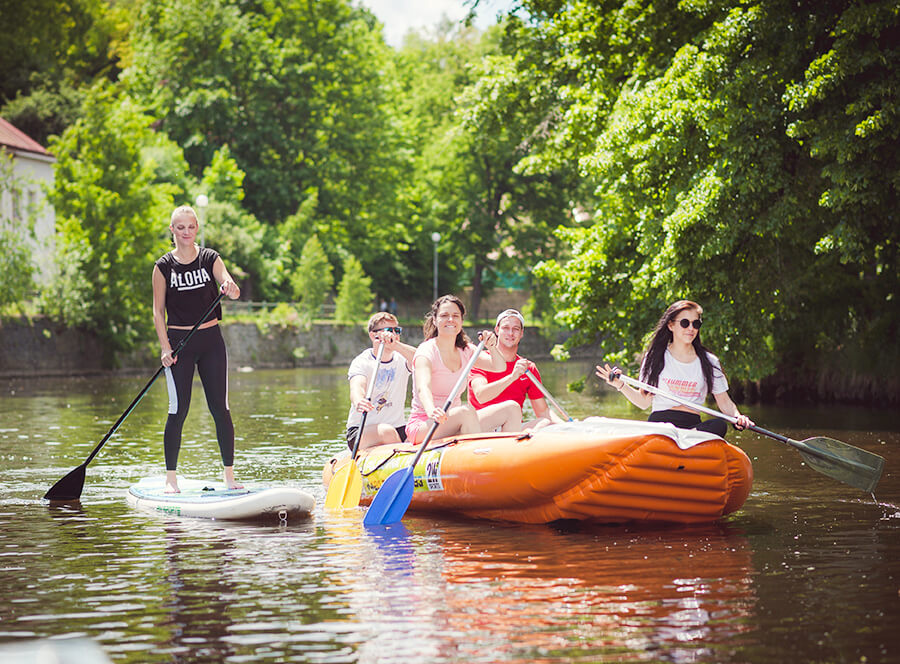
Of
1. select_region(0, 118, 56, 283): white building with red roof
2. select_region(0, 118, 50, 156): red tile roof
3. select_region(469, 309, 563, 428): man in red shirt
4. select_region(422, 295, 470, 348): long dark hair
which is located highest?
select_region(0, 118, 50, 156): red tile roof

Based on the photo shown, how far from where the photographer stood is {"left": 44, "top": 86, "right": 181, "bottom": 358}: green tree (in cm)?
3503

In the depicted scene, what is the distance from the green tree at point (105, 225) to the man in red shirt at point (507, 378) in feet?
90.0

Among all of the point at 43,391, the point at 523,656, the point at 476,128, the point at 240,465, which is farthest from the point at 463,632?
the point at 43,391

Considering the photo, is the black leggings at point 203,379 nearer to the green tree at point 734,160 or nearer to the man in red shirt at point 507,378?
the man in red shirt at point 507,378

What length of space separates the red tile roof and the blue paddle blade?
34.9 metres

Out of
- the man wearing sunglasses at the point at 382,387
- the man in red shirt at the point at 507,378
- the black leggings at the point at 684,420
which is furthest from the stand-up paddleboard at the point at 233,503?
the black leggings at the point at 684,420

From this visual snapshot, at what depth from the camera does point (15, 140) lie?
4097 centimetres

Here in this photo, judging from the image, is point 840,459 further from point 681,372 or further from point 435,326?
point 435,326

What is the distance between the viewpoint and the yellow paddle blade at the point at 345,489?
932 cm

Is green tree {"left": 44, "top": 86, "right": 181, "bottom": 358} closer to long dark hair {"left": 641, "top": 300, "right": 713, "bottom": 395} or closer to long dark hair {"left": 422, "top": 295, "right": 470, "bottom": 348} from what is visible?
long dark hair {"left": 422, "top": 295, "right": 470, "bottom": 348}

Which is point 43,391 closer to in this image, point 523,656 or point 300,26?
point 523,656

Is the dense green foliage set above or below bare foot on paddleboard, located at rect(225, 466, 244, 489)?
above

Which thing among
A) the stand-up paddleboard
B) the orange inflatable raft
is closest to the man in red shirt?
the orange inflatable raft

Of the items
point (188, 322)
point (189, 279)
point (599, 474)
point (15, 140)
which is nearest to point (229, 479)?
point (188, 322)
